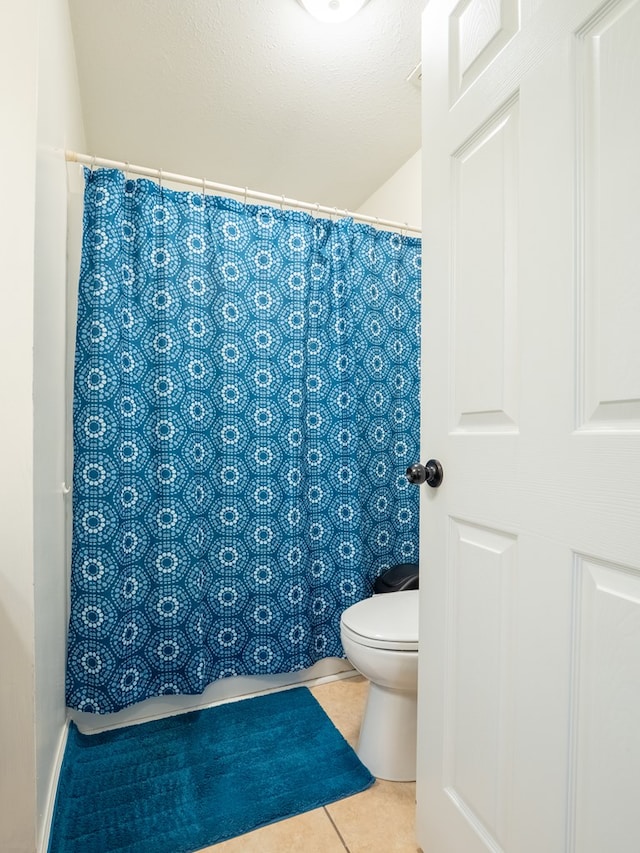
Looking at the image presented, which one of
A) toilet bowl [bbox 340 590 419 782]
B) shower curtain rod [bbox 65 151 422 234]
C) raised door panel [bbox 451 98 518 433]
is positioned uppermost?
shower curtain rod [bbox 65 151 422 234]

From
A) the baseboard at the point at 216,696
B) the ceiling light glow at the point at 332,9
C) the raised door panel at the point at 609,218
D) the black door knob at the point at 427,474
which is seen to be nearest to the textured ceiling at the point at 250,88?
the ceiling light glow at the point at 332,9

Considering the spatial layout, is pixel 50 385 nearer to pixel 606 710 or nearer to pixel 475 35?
pixel 475 35

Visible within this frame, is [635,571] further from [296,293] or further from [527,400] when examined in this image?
[296,293]

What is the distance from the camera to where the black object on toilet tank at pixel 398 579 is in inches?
73.9

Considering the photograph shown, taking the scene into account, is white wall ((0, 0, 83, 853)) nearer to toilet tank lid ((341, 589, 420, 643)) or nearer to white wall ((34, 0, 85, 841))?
white wall ((34, 0, 85, 841))

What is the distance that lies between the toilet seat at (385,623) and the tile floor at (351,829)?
40 cm

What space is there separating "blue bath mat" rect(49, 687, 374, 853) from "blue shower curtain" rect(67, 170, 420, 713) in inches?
5.4

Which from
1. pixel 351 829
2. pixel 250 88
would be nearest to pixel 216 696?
pixel 351 829

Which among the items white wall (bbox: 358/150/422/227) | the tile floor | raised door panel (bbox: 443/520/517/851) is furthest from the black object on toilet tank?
white wall (bbox: 358/150/422/227)

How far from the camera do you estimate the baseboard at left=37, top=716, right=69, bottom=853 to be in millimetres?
1091

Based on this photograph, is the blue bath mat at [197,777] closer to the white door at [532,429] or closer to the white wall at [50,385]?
the white wall at [50,385]

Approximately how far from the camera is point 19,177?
3.32 ft

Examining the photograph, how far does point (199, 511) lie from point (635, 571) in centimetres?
135

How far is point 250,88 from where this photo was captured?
188 centimetres
